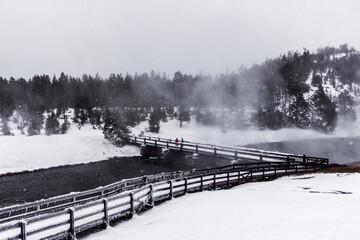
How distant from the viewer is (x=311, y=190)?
1731 centimetres

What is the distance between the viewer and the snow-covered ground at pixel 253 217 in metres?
9.50

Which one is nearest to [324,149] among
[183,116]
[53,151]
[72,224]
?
[183,116]

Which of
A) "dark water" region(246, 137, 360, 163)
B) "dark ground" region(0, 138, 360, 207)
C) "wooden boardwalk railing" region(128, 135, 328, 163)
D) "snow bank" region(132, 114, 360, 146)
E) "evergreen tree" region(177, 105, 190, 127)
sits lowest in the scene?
"dark water" region(246, 137, 360, 163)

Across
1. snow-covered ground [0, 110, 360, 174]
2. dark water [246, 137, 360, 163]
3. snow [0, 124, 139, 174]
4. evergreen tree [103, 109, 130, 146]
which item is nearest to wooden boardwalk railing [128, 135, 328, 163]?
evergreen tree [103, 109, 130, 146]

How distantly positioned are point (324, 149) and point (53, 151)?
50873mm

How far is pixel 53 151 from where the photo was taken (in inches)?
1863

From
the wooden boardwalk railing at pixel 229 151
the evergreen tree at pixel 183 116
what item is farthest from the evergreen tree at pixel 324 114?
the wooden boardwalk railing at pixel 229 151

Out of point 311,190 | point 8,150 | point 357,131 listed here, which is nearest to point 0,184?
point 8,150

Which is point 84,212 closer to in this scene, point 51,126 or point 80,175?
point 80,175

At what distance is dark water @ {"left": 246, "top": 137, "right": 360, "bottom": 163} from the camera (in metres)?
56.4

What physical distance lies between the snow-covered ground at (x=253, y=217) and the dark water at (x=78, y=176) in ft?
55.8

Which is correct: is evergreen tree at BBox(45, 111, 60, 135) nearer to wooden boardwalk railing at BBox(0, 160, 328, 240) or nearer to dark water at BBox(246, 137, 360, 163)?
dark water at BBox(246, 137, 360, 163)

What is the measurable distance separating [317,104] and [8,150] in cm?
7597

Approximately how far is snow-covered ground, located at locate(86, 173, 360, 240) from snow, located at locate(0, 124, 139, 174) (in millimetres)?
32460
